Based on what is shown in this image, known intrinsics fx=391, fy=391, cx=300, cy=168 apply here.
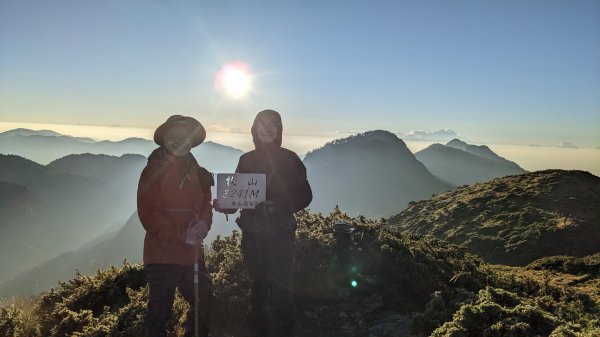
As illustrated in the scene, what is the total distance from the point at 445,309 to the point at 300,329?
2381 millimetres

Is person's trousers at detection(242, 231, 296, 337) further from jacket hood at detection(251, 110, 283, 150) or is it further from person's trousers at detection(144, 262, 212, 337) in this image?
jacket hood at detection(251, 110, 283, 150)

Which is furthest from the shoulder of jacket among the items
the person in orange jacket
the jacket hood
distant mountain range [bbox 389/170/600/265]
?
distant mountain range [bbox 389/170/600/265]

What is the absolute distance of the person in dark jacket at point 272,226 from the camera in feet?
18.2

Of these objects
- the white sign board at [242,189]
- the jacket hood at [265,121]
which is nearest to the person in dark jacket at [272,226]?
the jacket hood at [265,121]

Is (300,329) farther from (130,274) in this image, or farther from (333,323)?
(130,274)

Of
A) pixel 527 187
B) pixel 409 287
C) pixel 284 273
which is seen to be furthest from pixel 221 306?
pixel 527 187

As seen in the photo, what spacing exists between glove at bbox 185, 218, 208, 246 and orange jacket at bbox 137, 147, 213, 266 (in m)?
0.06

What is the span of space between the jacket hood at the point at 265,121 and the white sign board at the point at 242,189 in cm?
49

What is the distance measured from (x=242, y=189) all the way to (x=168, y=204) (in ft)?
3.51

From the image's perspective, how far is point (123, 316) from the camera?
6.33 meters

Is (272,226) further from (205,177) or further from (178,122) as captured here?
(178,122)

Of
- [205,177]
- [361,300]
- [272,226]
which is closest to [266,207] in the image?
[272,226]

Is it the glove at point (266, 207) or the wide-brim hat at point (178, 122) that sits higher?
the wide-brim hat at point (178, 122)

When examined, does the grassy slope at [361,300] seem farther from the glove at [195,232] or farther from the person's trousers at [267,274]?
the glove at [195,232]
